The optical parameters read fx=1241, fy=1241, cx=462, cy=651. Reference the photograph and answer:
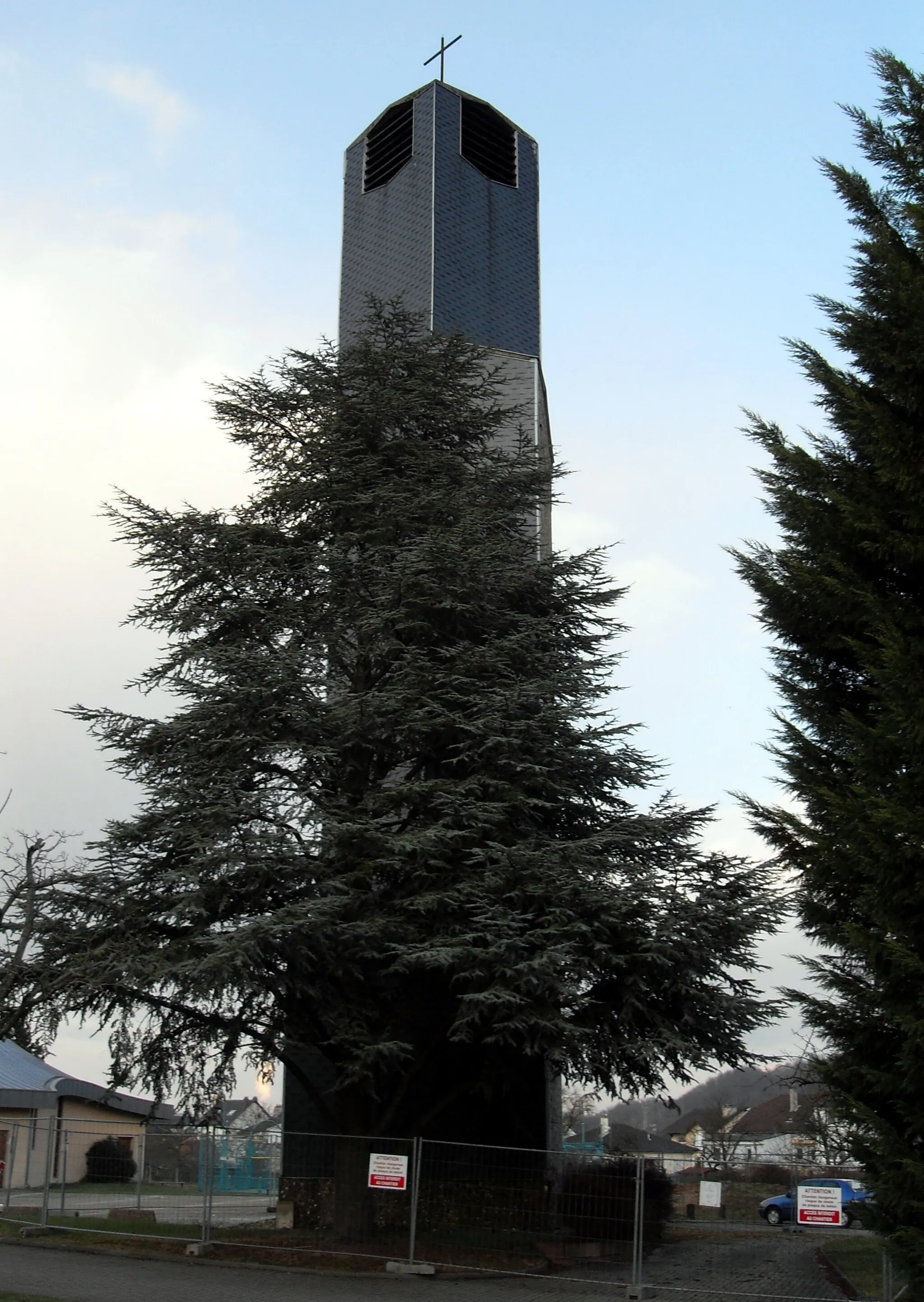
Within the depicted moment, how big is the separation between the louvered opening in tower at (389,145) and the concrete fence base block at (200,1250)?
77.0 ft

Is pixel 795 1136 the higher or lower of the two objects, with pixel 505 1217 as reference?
lower

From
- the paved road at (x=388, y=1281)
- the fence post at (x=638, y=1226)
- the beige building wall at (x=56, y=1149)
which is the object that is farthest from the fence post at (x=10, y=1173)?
the fence post at (x=638, y=1226)

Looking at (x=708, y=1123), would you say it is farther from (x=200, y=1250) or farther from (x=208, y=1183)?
(x=200, y=1250)

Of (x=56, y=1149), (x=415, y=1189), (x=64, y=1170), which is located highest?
(x=415, y=1189)

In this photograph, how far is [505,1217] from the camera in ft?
47.2

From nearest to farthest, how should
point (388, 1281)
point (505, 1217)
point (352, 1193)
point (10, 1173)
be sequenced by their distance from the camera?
point (388, 1281) < point (505, 1217) < point (352, 1193) < point (10, 1173)

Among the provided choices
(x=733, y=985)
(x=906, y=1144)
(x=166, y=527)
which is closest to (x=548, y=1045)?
(x=733, y=985)

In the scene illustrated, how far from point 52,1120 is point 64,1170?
165cm

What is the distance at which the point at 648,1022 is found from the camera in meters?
15.2

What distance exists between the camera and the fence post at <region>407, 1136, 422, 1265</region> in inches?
546

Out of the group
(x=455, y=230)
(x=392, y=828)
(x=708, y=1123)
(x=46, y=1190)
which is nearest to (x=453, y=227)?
(x=455, y=230)

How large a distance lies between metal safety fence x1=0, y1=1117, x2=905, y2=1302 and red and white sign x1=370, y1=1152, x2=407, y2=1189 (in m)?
0.02

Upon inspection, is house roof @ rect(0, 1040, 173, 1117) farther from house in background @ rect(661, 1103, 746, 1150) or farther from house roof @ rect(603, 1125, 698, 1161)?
house in background @ rect(661, 1103, 746, 1150)

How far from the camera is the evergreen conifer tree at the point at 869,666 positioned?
841 cm
